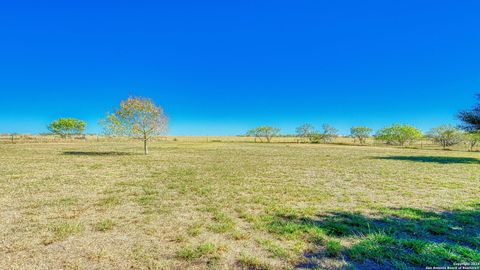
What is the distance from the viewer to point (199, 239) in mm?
5281

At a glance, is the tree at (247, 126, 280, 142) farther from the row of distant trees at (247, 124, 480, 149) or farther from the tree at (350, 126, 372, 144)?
the tree at (350, 126, 372, 144)

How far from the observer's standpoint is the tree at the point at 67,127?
86.0m

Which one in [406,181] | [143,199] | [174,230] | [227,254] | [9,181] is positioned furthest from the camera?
[406,181]

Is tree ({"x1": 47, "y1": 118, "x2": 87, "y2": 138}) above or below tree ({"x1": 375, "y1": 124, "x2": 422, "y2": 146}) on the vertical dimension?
above

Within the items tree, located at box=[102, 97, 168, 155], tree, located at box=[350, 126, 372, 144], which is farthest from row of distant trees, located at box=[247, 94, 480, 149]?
tree, located at box=[102, 97, 168, 155]

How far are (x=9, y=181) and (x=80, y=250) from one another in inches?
391

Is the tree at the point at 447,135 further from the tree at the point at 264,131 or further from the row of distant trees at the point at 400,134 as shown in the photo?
the tree at the point at 264,131

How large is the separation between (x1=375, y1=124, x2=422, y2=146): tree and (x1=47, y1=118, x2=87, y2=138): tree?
97.1m

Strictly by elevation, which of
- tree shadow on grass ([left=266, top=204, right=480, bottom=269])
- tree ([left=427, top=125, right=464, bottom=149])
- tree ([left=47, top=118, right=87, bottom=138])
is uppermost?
tree ([left=47, top=118, right=87, bottom=138])

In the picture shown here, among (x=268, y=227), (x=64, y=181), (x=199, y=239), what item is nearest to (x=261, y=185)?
(x=268, y=227)

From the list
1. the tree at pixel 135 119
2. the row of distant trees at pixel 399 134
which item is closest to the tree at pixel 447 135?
the row of distant trees at pixel 399 134

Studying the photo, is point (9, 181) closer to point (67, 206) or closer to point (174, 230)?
point (67, 206)

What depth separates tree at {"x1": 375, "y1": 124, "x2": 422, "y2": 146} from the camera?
2968 inches

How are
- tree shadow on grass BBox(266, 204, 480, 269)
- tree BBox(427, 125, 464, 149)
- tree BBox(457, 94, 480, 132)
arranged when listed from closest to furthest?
1. tree shadow on grass BBox(266, 204, 480, 269)
2. tree BBox(457, 94, 480, 132)
3. tree BBox(427, 125, 464, 149)
